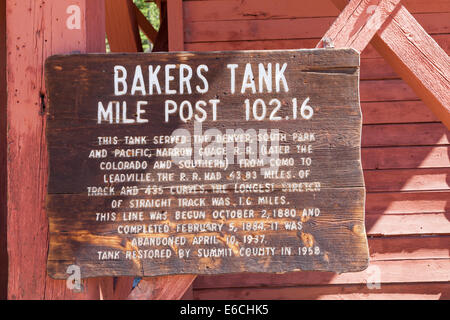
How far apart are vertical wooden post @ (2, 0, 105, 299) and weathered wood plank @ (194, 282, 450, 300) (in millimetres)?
1661

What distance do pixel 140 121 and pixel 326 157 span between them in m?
0.77

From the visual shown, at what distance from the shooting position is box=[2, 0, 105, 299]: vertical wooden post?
5.25 ft

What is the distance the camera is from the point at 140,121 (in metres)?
1.56

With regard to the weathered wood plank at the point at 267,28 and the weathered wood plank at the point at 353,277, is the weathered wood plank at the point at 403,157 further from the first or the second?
the weathered wood plank at the point at 267,28

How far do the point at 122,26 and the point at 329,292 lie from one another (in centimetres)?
293

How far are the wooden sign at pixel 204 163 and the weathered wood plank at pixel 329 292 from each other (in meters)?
1.63

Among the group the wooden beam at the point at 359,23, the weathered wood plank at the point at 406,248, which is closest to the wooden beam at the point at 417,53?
the wooden beam at the point at 359,23

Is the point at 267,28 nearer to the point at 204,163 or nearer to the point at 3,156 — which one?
the point at 204,163

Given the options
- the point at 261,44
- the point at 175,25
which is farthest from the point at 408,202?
the point at 175,25

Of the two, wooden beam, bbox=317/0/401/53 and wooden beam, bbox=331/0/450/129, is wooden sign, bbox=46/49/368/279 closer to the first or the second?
wooden beam, bbox=317/0/401/53

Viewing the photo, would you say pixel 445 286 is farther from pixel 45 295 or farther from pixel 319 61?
pixel 45 295

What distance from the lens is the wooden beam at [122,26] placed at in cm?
350

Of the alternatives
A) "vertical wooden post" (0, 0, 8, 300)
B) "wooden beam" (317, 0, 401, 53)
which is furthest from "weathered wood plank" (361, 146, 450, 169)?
"vertical wooden post" (0, 0, 8, 300)
